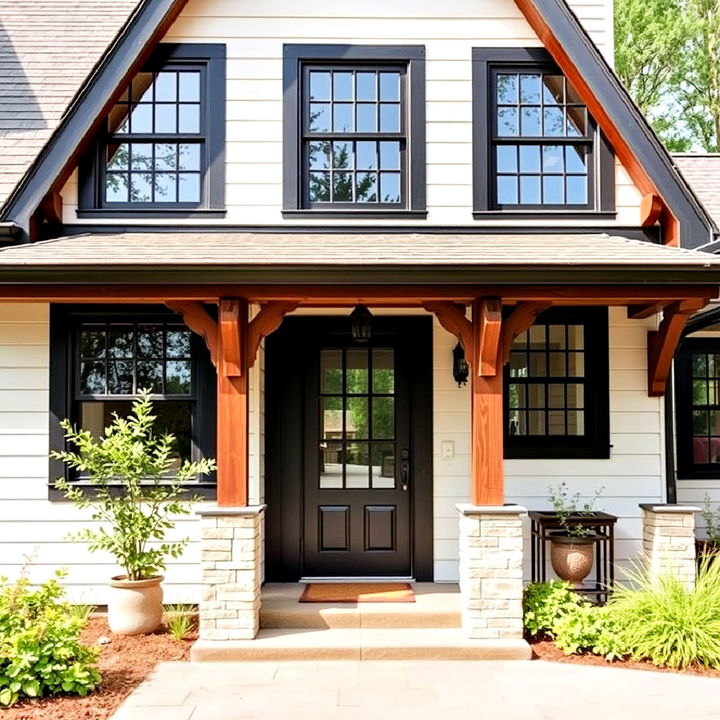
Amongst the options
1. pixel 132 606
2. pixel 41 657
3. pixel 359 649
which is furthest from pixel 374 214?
pixel 41 657

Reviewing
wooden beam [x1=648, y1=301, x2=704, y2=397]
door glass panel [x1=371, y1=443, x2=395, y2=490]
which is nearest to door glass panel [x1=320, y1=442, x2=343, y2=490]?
door glass panel [x1=371, y1=443, x2=395, y2=490]

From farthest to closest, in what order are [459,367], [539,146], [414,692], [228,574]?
1. [539,146]
2. [459,367]
3. [228,574]
4. [414,692]

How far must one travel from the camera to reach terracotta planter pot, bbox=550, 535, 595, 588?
6133 mm

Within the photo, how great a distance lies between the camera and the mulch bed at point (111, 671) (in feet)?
14.6

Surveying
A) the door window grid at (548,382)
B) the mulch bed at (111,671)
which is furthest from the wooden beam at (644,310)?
the mulch bed at (111,671)

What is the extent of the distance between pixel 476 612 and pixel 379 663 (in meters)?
0.81

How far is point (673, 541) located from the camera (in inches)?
240

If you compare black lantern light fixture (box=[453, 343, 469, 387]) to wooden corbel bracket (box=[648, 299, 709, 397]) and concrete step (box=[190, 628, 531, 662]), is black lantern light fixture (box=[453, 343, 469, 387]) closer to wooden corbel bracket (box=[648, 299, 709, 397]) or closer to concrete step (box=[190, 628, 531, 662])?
wooden corbel bracket (box=[648, 299, 709, 397])

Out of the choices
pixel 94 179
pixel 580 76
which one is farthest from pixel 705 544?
pixel 94 179

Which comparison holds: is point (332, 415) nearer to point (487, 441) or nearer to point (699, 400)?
point (487, 441)

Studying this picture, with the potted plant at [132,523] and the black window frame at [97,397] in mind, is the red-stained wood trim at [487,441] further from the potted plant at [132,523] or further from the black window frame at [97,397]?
the black window frame at [97,397]

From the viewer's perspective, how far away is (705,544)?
24.4 ft

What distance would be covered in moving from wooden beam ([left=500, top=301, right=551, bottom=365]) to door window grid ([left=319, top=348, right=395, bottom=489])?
5.14 ft

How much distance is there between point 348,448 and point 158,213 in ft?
9.21
